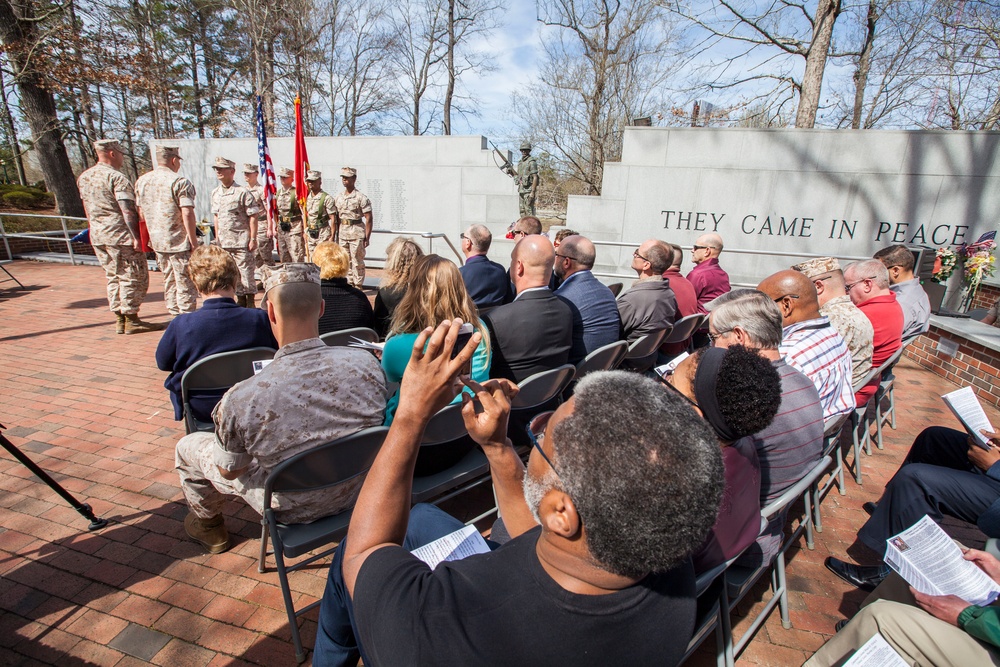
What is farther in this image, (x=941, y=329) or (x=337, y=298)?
(x=941, y=329)

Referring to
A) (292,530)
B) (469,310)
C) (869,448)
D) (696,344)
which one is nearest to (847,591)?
(869,448)

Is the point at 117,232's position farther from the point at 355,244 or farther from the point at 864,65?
the point at 864,65

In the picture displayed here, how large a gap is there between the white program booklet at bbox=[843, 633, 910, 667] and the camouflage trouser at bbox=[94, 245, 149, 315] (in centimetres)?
715

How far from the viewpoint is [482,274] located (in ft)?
14.2

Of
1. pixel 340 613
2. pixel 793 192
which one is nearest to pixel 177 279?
pixel 340 613

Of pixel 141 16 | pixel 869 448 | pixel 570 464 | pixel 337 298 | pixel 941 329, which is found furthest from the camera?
pixel 141 16

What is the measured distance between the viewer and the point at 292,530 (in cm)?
189

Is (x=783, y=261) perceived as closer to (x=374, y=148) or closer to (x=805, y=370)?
(x=805, y=370)

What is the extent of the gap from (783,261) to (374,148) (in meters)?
9.12

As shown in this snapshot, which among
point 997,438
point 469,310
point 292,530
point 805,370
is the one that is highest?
point 469,310

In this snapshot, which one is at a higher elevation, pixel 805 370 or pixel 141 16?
pixel 141 16

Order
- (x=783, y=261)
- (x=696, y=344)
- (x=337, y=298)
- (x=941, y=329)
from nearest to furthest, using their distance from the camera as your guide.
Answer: (x=337, y=298), (x=696, y=344), (x=941, y=329), (x=783, y=261)

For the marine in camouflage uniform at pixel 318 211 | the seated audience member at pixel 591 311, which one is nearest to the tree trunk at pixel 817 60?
the seated audience member at pixel 591 311

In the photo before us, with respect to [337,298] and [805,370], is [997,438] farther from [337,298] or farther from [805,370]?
[337,298]
